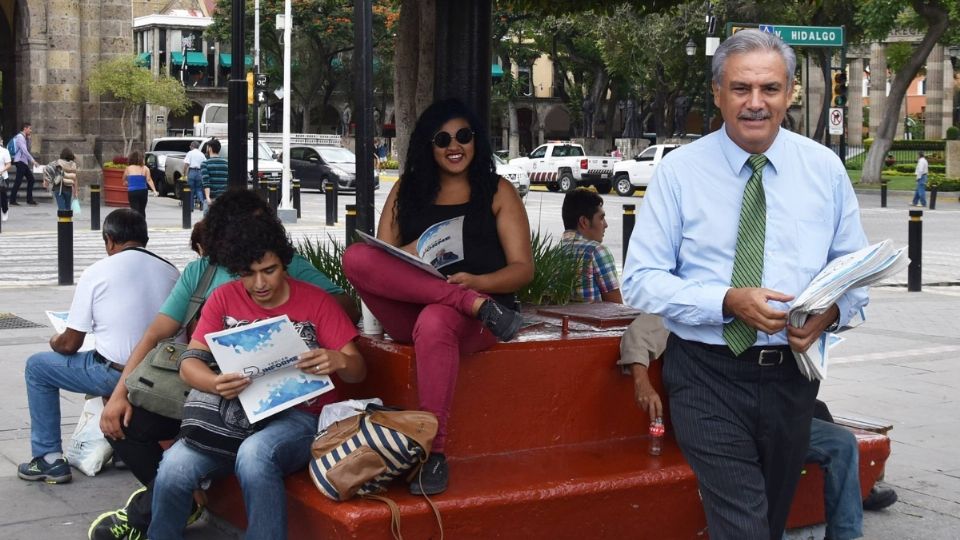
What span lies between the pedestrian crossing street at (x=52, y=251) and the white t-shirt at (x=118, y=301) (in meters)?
7.48

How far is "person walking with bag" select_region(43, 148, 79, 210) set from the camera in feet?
81.0

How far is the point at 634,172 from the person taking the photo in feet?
134

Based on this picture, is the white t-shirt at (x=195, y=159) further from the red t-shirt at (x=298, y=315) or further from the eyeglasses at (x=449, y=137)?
the red t-shirt at (x=298, y=315)

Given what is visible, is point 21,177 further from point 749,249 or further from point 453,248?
point 749,249

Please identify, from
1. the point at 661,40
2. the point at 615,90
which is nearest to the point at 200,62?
the point at 615,90

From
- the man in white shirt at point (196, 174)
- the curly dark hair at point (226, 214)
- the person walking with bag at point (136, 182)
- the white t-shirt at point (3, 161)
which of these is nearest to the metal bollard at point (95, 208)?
the person walking with bag at point (136, 182)

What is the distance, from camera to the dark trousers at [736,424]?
3.58 meters

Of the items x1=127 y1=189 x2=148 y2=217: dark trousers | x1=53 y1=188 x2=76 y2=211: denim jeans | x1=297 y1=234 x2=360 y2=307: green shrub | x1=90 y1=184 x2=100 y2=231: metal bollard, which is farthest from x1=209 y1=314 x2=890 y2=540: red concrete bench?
x1=53 y1=188 x2=76 y2=211: denim jeans

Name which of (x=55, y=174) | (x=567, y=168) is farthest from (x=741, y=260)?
(x=567, y=168)

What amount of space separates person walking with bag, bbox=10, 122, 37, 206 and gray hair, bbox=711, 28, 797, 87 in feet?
88.7

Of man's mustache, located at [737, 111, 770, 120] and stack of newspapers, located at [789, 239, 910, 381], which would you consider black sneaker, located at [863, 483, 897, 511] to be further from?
man's mustache, located at [737, 111, 770, 120]

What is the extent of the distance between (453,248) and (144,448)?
4.83 ft

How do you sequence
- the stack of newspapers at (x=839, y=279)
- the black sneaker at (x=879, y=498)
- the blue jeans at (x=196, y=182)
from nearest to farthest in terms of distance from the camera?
the stack of newspapers at (x=839, y=279)
the black sneaker at (x=879, y=498)
the blue jeans at (x=196, y=182)

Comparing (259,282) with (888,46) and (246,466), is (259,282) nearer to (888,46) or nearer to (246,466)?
(246,466)
